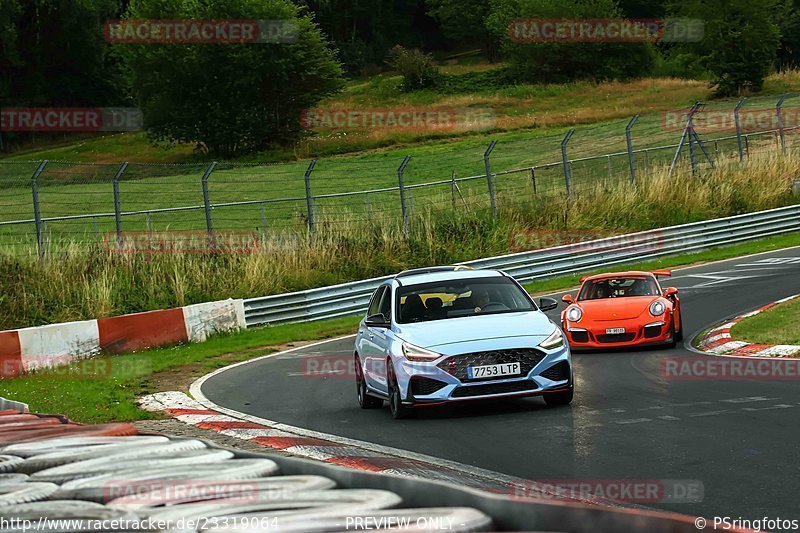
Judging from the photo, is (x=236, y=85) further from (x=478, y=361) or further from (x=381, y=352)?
(x=478, y=361)

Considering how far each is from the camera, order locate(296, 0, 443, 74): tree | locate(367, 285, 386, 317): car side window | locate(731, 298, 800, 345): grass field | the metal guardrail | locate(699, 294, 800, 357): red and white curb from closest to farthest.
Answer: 1. locate(367, 285, 386, 317): car side window
2. locate(699, 294, 800, 357): red and white curb
3. locate(731, 298, 800, 345): grass field
4. the metal guardrail
5. locate(296, 0, 443, 74): tree

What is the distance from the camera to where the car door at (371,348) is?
12.9 metres

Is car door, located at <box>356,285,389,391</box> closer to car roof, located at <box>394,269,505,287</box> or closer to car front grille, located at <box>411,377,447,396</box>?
car roof, located at <box>394,269,505,287</box>

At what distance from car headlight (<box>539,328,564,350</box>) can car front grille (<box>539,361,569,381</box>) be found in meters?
0.19

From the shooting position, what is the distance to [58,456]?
660 cm

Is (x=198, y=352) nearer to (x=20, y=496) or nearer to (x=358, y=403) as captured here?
(x=358, y=403)

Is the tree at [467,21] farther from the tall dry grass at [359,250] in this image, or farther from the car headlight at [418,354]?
the car headlight at [418,354]

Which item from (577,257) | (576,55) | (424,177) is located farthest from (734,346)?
(576,55)

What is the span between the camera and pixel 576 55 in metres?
83.9

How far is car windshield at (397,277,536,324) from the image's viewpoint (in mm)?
12875

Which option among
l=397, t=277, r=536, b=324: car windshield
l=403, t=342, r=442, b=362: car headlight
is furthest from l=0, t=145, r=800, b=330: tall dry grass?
l=403, t=342, r=442, b=362: car headlight

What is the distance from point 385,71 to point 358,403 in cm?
9767

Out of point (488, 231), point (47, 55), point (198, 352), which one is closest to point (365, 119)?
point (47, 55)

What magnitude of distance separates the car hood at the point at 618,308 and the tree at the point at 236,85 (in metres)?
52.0
